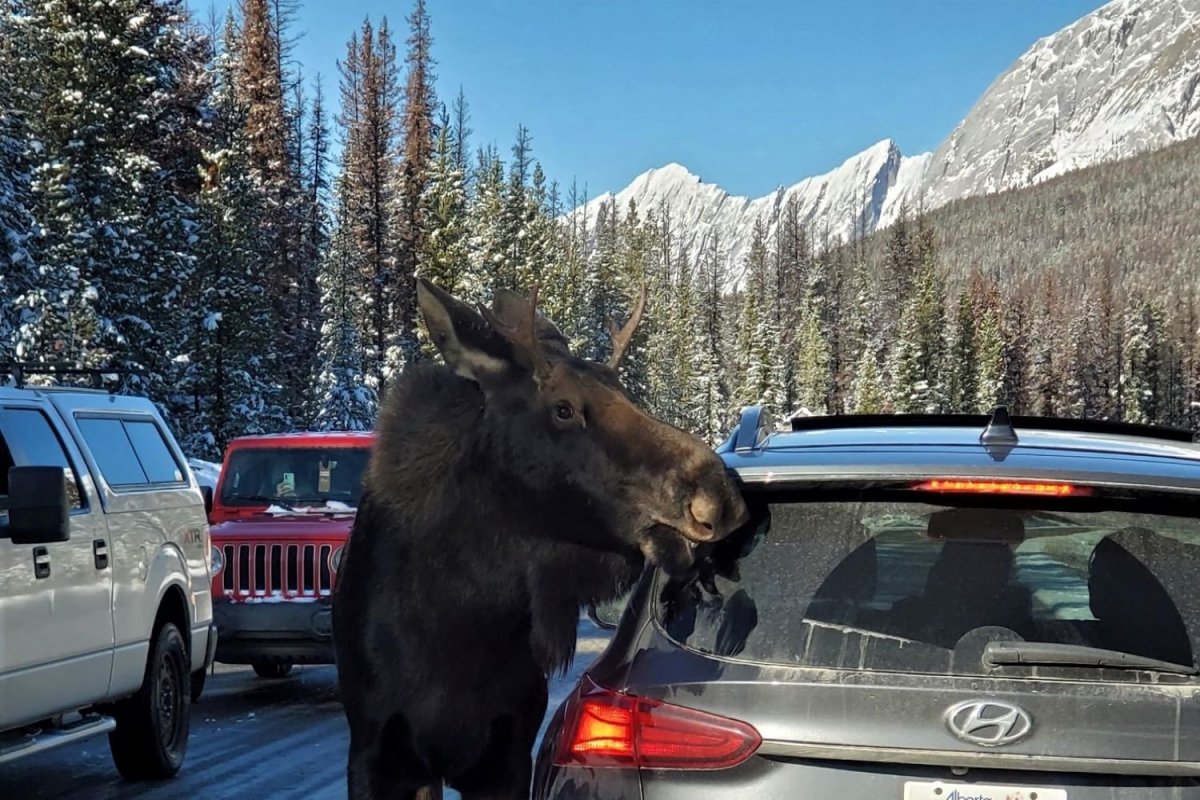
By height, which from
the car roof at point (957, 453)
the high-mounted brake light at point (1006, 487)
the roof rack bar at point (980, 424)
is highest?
the roof rack bar at point (980, 424)

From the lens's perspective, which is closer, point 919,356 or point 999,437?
point 999,437

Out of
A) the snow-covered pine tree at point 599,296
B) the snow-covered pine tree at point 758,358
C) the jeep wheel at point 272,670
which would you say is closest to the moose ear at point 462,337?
the jeep wheel at point 272,670

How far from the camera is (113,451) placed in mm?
8711

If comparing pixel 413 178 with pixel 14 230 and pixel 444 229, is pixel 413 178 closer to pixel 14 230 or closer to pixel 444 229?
pixel 444 229

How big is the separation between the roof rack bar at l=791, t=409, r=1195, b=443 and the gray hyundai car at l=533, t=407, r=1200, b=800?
0.99 meters

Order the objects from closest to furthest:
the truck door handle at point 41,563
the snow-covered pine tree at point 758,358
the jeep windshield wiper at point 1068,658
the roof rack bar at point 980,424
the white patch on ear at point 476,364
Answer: the jeep windshield wiper at point 1068,658 < the white patch on ear at point 476,364 < the roof rack bar at point 980,424 < the truck door handle at point 41,563 < the snow-covered pine tree at point 758,358

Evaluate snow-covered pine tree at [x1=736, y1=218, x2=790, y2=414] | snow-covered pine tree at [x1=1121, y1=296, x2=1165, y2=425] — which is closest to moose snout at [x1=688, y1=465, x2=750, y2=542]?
snow-covered pine tree at [x1=736, y1=218, x2=790, y2=414]

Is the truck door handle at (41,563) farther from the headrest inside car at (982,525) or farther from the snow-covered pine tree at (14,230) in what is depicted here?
the snow-covered pine tree at (14,230)

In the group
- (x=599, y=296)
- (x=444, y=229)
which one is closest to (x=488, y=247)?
(x=444, y=229)

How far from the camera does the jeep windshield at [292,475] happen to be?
1288 centimetres

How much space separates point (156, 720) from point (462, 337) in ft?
15.9

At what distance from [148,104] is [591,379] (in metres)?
35.2

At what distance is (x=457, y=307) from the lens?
469cm

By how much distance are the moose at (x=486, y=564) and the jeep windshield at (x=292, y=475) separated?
7.94 meters
